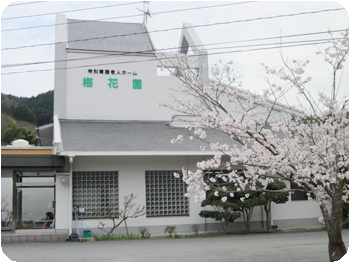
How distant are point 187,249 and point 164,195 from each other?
12.7ft

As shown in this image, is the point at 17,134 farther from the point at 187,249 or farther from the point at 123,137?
the point at 187,249

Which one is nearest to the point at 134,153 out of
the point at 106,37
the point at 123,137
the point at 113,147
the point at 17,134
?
the point at 113,147

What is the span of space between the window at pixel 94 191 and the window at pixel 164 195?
1185 mm

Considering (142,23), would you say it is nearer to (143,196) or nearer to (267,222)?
(143,196)

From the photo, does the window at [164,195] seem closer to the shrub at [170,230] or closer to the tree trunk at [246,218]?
the shrub at [170,230]

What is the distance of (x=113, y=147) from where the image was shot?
493 inches

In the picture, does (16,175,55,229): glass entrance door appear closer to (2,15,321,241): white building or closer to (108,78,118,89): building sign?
(2,15,321,241): white building

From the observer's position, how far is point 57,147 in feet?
37.7

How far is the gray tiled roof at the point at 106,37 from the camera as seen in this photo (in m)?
17.0

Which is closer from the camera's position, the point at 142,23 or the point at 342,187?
the point at 342,187

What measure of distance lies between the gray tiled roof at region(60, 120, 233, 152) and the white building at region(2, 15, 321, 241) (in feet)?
0.11

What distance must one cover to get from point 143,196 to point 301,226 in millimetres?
6028

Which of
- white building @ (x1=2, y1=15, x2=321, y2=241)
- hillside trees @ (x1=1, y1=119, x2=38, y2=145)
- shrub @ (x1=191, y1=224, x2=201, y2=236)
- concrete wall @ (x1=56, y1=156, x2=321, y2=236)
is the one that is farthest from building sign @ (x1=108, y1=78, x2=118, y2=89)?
hillside trees @ (x1=1, y1=119, x2=38, y2=145)

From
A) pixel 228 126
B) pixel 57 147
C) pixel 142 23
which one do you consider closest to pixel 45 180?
pixel 57 147
